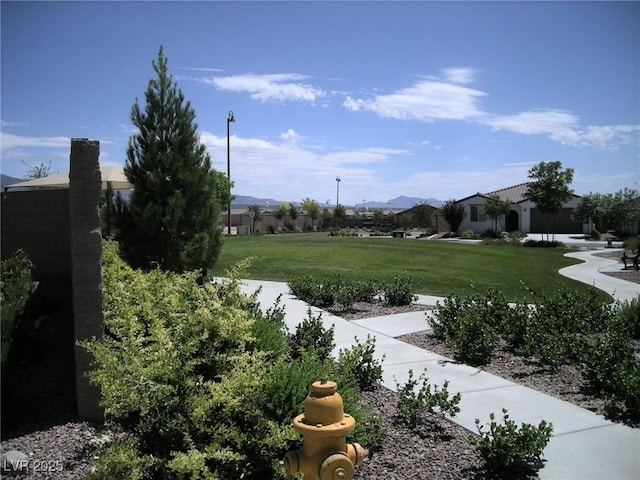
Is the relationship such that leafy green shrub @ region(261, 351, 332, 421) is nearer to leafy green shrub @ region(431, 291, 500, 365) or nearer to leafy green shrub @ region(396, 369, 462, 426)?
leafy green shrub @ region(396, 369, 462, 426)

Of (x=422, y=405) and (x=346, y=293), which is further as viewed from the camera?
(x=346, y=293)

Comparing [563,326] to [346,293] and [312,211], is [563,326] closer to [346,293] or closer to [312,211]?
[346,293]

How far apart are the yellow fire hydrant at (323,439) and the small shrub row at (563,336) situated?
10.3 ft

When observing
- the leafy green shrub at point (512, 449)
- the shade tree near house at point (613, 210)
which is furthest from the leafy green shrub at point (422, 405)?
the shade tree near house at point (613, 210)

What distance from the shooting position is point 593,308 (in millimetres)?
7715

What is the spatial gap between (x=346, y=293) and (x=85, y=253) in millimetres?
6049

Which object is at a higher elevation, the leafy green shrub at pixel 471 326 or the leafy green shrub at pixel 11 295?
the leafy green shrub at pixel 11 295

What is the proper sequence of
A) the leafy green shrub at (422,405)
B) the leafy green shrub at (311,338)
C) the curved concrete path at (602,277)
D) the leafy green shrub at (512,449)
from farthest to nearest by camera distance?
the curved concrete path at (602,277) < the leafy green shrub at (311,338) < the leafy green shrub at (422,405) < the leafy green shrub at (512,449)

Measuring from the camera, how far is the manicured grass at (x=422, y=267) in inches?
538

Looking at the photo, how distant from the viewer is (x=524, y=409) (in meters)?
4.63

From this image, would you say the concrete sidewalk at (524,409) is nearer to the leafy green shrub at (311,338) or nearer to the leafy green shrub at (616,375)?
the leafy green shrub at (616,375)

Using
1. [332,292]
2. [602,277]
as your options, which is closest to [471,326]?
[332,292]

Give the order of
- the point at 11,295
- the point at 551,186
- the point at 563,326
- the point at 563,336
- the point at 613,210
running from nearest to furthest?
the point at 11,295, the point at 563,336, the point at 563,326, the point at 551,186, the point at 613,210

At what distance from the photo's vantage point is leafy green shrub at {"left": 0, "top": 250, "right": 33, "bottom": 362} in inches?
162
